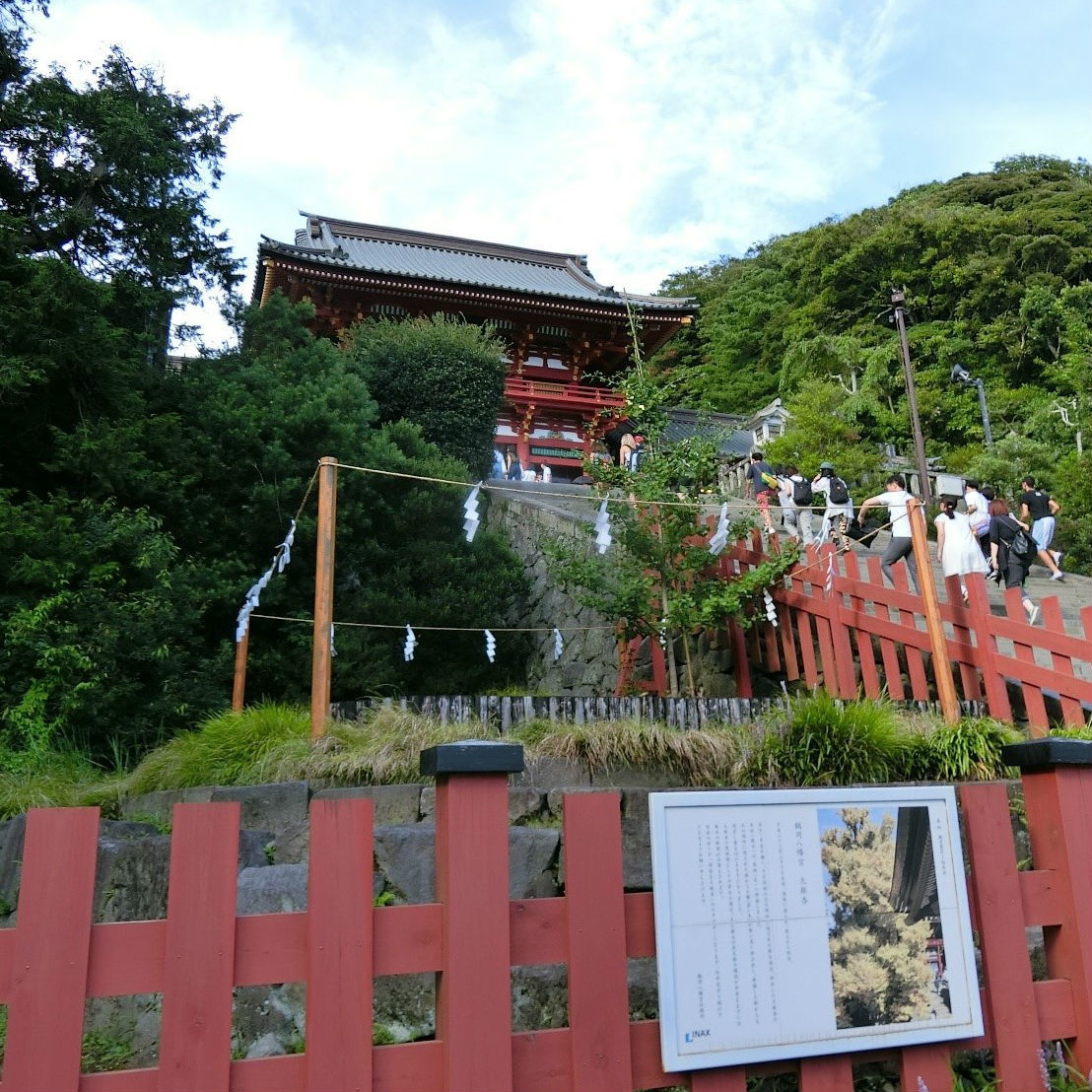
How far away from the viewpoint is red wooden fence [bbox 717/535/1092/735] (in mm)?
6594

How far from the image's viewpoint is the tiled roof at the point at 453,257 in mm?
23653

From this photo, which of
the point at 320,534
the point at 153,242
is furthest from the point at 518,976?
the point at 153,242

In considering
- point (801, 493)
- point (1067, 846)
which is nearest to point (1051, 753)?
point (1067, 846)

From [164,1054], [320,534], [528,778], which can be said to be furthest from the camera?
[320,534]

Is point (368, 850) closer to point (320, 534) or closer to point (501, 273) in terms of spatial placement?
point (320, 534)

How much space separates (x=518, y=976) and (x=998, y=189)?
4262cm

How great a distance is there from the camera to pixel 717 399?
35.2m

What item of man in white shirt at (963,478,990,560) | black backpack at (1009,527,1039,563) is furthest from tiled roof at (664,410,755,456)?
black backpack at (1009,527,1039,563)

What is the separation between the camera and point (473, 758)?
2322 millimetres

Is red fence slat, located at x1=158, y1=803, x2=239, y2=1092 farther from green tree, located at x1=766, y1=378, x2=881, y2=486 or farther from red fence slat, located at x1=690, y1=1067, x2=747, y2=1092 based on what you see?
green tree, located at x1=766, y1=378, x2=881, y2=486

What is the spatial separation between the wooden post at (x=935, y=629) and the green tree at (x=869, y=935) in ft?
14.4

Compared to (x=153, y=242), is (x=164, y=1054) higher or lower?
lower

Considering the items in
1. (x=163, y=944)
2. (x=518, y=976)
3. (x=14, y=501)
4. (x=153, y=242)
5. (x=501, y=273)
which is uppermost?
(x=501, y=273)

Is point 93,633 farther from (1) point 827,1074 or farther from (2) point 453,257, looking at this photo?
(2) point 453,257
